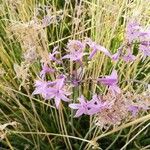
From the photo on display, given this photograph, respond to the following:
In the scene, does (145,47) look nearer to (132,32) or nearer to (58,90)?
(132,32)

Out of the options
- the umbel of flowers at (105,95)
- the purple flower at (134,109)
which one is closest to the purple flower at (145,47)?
the umbel of flowers at (105,95)

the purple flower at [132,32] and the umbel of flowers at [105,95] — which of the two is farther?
the purple flower at [132,32]

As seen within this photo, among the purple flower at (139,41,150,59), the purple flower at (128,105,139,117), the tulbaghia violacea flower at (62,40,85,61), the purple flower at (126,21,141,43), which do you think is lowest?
the purple flower at (128,105,139,117)

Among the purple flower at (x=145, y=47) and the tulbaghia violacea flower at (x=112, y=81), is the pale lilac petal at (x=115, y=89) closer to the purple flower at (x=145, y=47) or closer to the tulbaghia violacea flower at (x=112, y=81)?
Answer: the tulbaghia violacea flower at (x=112, y=81)

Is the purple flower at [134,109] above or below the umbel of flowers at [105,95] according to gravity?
below

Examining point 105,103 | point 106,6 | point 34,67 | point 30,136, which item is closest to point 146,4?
point 106,6

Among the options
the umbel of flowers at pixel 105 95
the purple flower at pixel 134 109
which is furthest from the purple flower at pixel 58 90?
the purple flower at pixel 134 109

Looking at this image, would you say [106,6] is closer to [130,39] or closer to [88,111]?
[130,39]

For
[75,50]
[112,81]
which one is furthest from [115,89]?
[75,50]

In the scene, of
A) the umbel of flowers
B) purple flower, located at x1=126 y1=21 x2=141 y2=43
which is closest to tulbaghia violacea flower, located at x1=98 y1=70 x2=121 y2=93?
the umbel of flowers

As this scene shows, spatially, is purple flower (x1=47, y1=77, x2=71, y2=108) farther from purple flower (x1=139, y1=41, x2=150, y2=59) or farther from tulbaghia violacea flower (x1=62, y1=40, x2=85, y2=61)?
purple flower (x1=139, y1=41, x2=150, y2=59)

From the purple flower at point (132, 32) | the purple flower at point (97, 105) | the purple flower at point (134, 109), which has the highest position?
the purple flower at point (132, 32)
